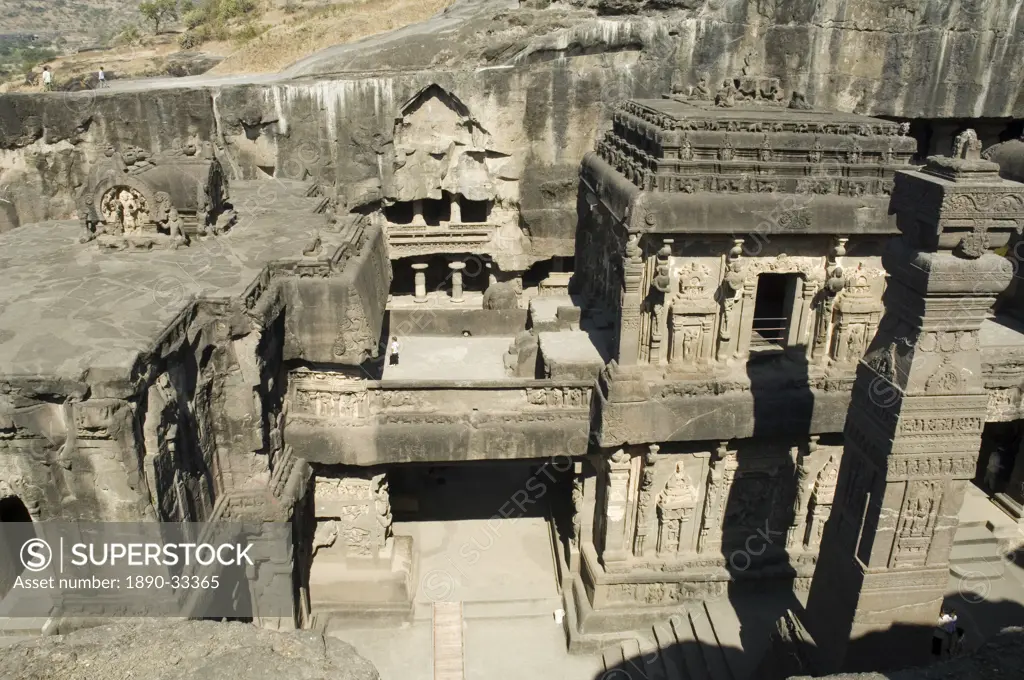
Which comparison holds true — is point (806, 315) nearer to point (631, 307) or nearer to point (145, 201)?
point (631, 307)

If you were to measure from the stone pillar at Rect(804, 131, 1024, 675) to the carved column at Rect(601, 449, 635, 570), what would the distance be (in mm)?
3404

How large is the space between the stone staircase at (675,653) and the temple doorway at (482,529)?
5.12 feet

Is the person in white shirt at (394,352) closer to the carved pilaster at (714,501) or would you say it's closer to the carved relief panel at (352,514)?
the carved relief panel at (352,514)

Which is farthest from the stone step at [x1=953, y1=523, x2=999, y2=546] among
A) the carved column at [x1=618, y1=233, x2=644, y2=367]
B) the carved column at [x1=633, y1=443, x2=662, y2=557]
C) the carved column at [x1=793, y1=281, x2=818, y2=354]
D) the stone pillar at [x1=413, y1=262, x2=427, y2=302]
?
the stone pillar at [x1=413, y1=262, x2=427, y2=302]

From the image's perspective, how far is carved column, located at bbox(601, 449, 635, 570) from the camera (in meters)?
11.0

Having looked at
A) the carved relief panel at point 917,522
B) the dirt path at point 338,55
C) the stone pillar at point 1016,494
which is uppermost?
the dirt path at point 338,55

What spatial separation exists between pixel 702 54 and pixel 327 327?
1332 cm

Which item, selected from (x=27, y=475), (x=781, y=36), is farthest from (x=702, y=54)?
(x=27, y=475)

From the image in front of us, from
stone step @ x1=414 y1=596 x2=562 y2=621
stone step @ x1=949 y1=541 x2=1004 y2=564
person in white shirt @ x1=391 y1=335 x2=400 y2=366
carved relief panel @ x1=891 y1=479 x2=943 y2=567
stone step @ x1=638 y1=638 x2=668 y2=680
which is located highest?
carved relief panel @ x1=891 y1=479 x2=943 y2=567

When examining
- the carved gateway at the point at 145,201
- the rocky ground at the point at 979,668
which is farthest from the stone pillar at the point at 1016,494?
the carved gateway at the point at 145,201

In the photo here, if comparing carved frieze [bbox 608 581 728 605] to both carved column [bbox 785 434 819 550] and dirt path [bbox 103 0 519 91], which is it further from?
dirt path [bbox 103 0 519 91]

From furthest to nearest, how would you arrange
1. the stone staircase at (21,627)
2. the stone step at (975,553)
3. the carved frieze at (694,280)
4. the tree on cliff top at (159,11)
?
→ the tree on cliff top at (159,11), the stone step at (975,553), the carved frieze at (694,280), the stone staircase at (21,627)

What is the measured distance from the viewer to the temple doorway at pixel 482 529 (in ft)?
41.4

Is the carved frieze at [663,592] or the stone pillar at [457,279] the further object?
the stone pillar at [457,279]
